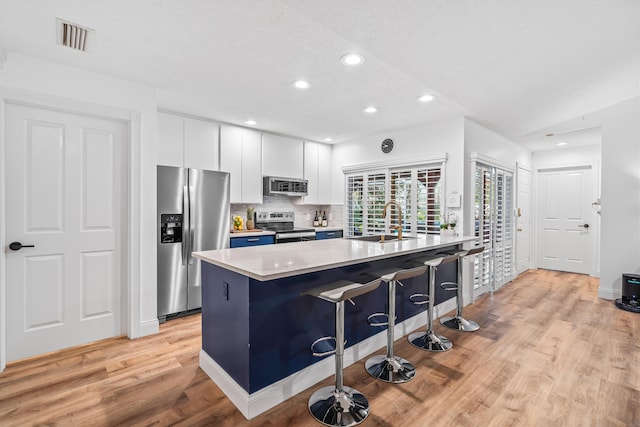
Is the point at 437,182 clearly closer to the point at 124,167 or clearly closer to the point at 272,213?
the point at 272,213

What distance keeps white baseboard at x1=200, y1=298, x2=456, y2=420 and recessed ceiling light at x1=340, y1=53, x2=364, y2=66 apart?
7.84 feet

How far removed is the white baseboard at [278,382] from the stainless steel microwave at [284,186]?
2791 mm

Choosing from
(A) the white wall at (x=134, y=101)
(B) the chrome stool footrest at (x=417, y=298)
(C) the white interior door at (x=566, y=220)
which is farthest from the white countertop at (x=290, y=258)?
(C) the white interior door at (x=566, y=220)

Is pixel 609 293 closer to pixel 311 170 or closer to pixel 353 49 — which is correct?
pixel 311 170

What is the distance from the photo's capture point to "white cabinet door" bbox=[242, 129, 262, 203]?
4602 millimetres

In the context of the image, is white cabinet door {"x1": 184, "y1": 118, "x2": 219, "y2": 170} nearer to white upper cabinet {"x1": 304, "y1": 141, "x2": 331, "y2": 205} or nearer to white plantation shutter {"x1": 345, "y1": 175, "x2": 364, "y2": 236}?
white upper cabinet {"x1": 304, "y1": 141, "x2": 331, "y2": 205}

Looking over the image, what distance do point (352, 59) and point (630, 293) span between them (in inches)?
181

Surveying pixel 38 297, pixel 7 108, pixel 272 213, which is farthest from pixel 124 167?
pixel 272 213

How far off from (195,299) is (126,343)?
0.87m

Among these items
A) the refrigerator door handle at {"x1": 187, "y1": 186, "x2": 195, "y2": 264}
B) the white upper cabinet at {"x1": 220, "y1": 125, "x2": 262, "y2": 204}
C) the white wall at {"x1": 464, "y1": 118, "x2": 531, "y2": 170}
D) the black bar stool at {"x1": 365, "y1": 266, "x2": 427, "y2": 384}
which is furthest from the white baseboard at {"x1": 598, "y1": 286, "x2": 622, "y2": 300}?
the refrigerator door handle at {"x1": 187, "y1": 186, "x2": 195, "y2": 264}

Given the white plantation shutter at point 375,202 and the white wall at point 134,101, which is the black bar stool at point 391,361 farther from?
the white plantation shutter at point 375,202

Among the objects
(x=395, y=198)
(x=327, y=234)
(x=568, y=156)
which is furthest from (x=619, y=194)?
(x=327, y=234)

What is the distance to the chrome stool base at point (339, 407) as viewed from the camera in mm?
1835

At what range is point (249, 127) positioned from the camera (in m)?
4.65
